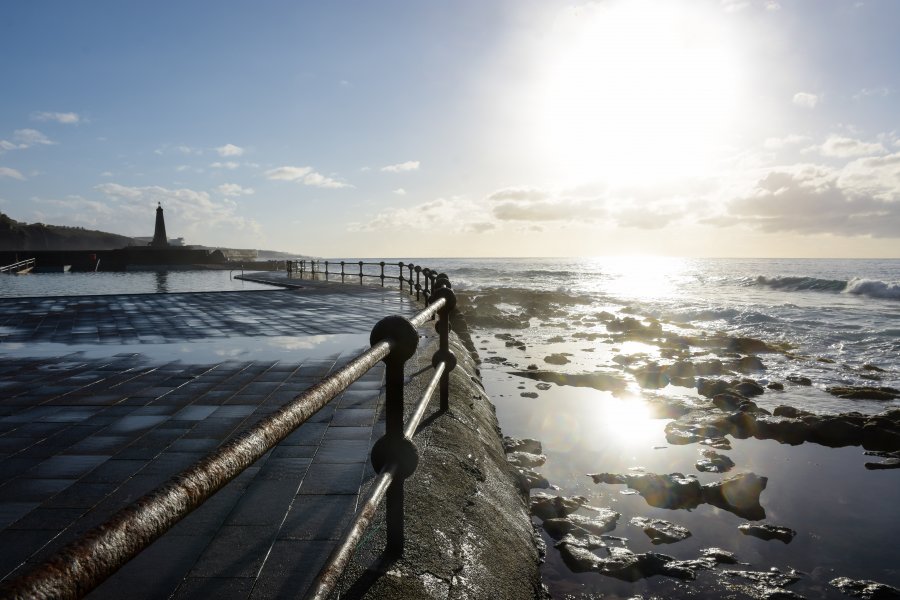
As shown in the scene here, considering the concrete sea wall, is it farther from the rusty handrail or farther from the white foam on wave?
the white foam on wave

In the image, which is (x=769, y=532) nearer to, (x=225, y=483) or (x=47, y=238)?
(x=225, y=483)

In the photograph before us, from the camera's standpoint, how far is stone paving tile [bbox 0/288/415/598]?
7.48ft

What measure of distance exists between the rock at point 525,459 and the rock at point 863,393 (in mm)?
7039

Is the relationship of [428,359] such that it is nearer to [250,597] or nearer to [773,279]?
[250,597]

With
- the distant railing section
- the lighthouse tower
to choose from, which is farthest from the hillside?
the distant railing section

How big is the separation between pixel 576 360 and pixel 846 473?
6757 mm

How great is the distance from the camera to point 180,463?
3.39 meters

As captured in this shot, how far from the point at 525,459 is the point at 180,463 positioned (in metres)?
3.80

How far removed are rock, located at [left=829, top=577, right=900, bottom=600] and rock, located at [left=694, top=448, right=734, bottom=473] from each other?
2084mm

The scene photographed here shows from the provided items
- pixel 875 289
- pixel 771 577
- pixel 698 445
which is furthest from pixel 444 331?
pixel 875 289

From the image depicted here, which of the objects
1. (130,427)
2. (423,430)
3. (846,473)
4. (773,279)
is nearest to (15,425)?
(130,427)

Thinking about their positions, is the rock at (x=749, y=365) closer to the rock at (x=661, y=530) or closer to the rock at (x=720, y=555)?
the rock at (x=661, y=530)

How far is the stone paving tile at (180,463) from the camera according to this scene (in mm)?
2281

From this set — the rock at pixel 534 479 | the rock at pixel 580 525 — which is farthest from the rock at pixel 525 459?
the rock at pixel 580 525
